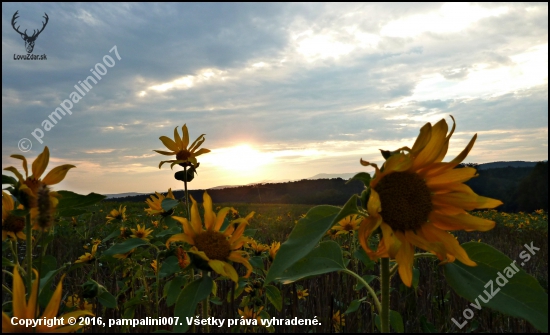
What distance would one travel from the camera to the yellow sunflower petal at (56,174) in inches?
70.8

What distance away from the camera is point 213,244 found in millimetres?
1783

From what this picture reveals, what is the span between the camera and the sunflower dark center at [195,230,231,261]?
175cm

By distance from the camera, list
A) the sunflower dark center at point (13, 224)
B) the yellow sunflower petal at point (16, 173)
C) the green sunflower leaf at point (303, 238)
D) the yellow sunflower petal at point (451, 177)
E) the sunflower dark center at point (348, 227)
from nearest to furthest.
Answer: the green sunflower leaf at point (303, 238) → the yellow sunflower petal at point (451, 177) → the yellow sunflower petal at point (16, 173) → the sunflower dark center at point (13, 224) → the sunflower dark center at point (348, 227)

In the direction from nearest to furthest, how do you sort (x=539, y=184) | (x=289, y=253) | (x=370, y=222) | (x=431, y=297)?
(x=289, y=253) < (x=370, y=222) < (x=431, y=297) < (x=539, y=184)

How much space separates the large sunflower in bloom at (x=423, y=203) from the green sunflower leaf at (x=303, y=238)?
0.56 feet

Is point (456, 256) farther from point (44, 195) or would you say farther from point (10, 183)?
point (10, 183)

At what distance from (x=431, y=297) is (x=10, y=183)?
3.65 meters

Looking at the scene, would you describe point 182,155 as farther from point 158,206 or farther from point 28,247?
point 28,247

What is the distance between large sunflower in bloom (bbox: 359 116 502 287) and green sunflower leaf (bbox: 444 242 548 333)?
0.10m

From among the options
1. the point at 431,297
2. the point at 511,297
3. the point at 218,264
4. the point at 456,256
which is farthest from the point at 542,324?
the point at 431,297

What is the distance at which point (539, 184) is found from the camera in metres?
23.2

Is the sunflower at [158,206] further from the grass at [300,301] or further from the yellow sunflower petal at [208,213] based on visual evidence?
the yellow sunflower petal at [208,213]

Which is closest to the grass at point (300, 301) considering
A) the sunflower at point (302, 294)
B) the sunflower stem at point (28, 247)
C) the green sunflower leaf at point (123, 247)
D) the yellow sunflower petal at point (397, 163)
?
the sunflower at point (302, 294)

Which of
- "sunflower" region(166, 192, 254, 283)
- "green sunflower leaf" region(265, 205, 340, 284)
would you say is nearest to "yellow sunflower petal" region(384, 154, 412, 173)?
"green sunflower leaf" region(265, 205, 340, 284)
